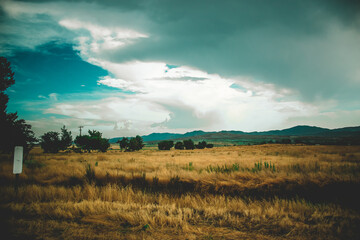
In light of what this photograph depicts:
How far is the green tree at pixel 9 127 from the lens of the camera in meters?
15.4

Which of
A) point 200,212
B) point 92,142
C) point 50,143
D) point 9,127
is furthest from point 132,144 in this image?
point 200,212

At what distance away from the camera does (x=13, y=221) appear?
12.4ft

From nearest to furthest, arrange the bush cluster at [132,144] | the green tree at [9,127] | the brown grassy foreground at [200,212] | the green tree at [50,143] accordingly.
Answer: the brown grassy foreground at [200,212] < the green tree at [9,127] < the green tree at [50,143] < the bush cluster at [132,144]

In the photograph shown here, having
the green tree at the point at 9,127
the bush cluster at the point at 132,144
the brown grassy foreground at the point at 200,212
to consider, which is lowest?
the bush cluster at the point at 132,144

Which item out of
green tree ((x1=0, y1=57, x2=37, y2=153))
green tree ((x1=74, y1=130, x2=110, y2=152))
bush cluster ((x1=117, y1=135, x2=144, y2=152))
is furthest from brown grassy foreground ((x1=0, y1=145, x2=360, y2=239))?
bush cluster ((x1=117, y1=135, x2=144, y2=152))

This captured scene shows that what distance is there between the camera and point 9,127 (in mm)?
15750

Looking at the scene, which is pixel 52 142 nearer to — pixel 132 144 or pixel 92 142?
pixel 92 142

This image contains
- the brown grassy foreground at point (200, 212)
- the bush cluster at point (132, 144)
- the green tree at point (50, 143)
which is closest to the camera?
the brown grassy foreground at point (200, 212)

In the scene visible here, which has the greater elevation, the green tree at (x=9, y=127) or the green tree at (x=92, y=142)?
the green tree at (x=9, y=127)

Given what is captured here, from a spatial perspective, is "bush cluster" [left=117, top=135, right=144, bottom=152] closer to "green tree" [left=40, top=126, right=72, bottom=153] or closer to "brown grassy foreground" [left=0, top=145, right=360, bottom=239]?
"green tree" [left=40, top=126, right=72, bottom=153]

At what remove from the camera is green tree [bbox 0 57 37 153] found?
15.4m

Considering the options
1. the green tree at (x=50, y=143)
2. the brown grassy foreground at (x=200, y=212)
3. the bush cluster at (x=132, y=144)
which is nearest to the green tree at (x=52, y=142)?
the green tree at (x=50, y=143)

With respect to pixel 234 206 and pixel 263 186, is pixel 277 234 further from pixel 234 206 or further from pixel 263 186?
pixel 263 186

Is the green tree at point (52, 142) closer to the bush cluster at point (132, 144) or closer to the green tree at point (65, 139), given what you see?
the green tree at point (65, 139)
